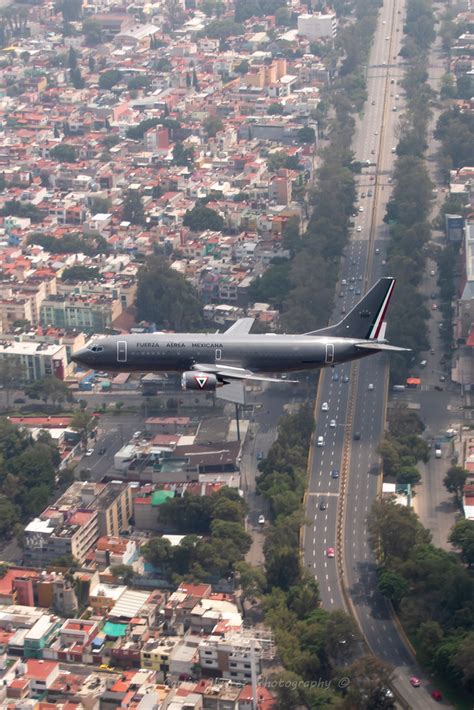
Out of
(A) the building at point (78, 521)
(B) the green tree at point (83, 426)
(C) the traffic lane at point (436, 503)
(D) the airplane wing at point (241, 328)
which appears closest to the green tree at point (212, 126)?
(B) the green tree at point (83, 426)

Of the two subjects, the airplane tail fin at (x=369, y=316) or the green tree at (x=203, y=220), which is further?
the green tree at (x=203, y=220)

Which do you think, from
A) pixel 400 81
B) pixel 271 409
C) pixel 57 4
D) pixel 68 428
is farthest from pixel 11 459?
pixel 57 4

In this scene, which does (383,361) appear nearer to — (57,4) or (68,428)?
(68,428)

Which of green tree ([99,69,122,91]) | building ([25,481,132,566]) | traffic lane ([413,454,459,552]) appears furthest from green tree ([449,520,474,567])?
green tree ([99,69,122,91])

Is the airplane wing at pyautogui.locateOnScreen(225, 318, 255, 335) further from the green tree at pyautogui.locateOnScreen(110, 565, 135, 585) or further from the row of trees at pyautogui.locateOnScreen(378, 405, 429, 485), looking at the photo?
the row of trees at pyautogui.locateOnScreen(378, 405, 429, 485)

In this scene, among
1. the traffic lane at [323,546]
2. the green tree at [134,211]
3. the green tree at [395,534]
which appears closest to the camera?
the traffic lane at [323,546]

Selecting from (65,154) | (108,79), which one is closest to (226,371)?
(65,154)

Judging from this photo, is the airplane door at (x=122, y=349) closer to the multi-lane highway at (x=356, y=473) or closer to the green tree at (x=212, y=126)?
the multi-lane highway at (x=356, y=473)
